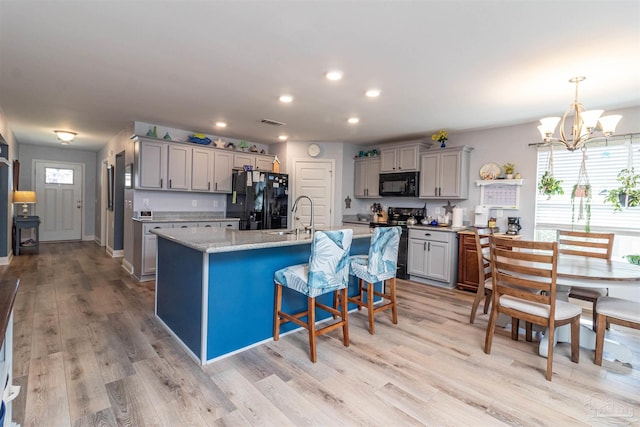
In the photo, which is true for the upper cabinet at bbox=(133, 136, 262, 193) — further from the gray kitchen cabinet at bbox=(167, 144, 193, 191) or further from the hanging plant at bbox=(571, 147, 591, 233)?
the hanging plant at bbox=(571, 147, 591, 233)

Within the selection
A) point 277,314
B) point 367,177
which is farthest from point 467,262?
point 277,314

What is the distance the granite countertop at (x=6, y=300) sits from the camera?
0.98m

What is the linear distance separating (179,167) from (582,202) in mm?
5619

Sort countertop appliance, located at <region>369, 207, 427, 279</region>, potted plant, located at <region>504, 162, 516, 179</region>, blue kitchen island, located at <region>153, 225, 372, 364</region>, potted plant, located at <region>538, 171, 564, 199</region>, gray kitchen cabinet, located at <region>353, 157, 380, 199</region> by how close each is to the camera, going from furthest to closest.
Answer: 1. gray kitchen cabinet, located at <region>353, 157, 380, 199</region>
2. countertop appliance, located at <region>369, 207, 427, 279</region>
3. potted plant, located at <region>504, 162, 516, 179</region>
4. potted plant, located at <region>538, 171, 564, 199</region>
5. blue kitchen island, located at <region>153, 225, 372, 364</region>

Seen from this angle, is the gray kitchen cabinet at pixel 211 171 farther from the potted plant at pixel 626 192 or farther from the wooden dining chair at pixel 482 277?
the potted plant at pixel 626 192

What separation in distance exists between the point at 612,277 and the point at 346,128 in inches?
142

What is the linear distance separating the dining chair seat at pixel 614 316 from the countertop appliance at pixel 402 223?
2685mm

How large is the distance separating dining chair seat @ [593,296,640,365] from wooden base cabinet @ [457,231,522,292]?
1.82m

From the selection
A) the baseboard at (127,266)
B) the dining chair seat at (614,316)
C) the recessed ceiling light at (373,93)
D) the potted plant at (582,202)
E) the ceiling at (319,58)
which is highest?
the recessed ceiling light at (373,93)

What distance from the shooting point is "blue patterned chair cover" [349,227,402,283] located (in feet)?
9.13

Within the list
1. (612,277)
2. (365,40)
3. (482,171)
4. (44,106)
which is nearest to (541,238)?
(482,171)

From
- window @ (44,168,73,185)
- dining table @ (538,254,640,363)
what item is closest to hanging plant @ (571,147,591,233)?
dining table @ (538,254,640,363)

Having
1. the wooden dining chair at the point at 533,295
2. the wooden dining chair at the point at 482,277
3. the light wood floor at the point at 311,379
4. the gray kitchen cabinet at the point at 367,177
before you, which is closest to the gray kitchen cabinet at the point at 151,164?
the light wood floor at the point at 311,379

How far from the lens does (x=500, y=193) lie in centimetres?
457
